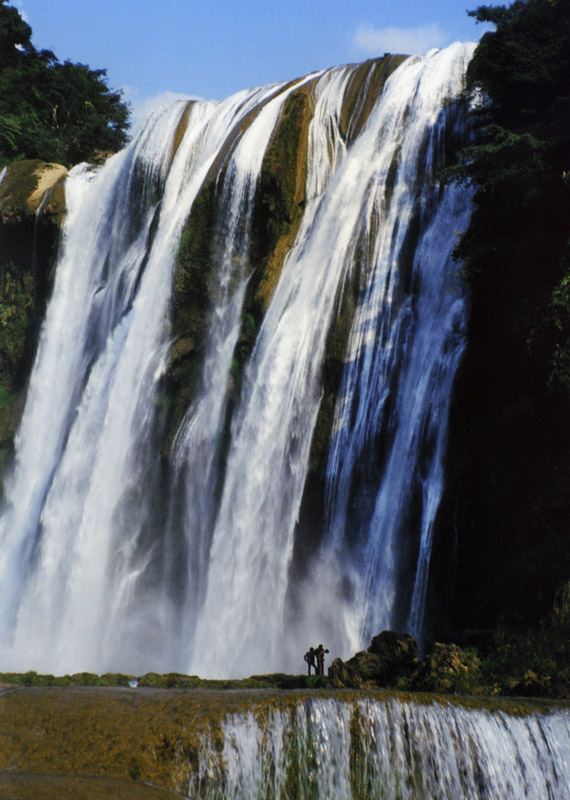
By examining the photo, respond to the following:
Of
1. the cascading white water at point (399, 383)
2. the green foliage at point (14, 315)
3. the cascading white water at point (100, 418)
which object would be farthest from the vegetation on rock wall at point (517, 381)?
the green foliage at point (14, 315)

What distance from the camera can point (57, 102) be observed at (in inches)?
1366

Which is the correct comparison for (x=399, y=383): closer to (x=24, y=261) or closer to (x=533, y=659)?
(x=533, y=659)

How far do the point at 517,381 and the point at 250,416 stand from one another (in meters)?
5.48

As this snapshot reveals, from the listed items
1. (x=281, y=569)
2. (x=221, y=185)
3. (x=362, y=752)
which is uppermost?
(x=221, y=185)

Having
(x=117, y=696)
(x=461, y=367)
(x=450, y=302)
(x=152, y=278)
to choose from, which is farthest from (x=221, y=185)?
(x=117, y=696)

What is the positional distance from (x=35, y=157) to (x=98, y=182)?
929cm

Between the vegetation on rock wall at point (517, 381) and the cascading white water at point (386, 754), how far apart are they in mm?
3817

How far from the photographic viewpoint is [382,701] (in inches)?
259

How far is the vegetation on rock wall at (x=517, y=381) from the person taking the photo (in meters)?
10.8

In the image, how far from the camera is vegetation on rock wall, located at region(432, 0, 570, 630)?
424 inches

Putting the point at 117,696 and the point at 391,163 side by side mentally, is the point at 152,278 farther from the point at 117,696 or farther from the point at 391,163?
the point at 117,696

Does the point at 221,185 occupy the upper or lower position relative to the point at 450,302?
upper

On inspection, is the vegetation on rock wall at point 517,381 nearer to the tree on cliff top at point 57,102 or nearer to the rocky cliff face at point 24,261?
the rocky cliff face at point 24,261

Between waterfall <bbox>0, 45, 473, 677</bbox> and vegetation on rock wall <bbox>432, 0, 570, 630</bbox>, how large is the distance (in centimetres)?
48
